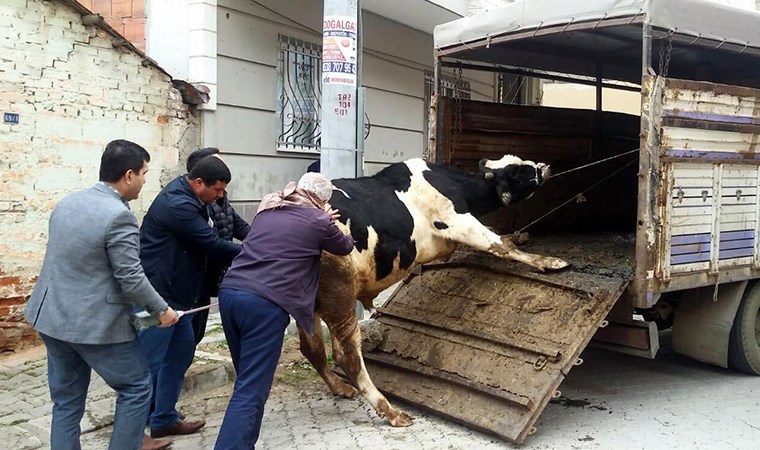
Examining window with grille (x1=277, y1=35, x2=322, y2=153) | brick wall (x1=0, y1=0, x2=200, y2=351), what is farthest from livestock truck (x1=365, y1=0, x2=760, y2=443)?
brick wall (x1=0, y1=0, x2=200, y2=351)

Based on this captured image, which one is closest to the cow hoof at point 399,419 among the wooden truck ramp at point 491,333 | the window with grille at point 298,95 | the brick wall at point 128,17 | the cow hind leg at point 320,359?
the wooden truck ramp at point 491,333

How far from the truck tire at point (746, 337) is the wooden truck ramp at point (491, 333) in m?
1.00

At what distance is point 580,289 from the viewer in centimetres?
475

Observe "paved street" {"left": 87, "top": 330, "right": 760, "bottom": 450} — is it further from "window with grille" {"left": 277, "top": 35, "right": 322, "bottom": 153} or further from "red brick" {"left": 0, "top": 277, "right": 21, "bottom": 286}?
"window with grille" {"left": 277, "top": 35, "right": 322, "bottom": 153}

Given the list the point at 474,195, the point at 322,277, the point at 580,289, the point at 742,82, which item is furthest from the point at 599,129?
the point at 322,277

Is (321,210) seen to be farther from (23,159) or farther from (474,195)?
(23,159)

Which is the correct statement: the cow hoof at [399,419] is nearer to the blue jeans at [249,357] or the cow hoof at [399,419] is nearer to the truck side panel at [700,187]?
the blue jeans at [249,357]

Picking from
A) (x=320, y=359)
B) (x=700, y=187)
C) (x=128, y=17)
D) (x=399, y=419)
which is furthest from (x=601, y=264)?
(x=128, y=17)

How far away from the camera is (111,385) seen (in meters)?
3.37

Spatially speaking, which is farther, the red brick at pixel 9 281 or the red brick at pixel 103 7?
the red brick at pixel 103 7

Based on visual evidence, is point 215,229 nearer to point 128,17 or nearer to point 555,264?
point 555,264

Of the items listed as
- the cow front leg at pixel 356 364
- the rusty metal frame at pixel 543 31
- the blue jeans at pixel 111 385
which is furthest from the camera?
Result: the rusty metal frame at pixel 543 31

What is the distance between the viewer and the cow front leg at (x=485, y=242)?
508 cm

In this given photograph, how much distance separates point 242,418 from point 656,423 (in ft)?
9.16
